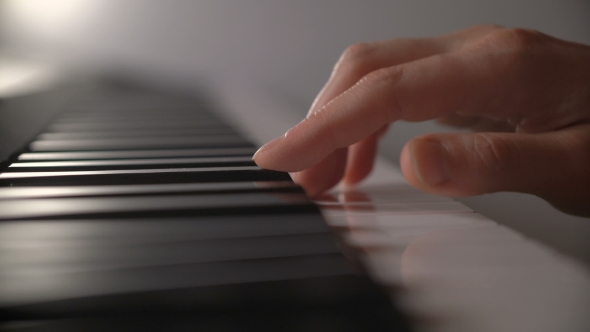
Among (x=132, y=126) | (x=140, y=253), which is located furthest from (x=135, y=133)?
(x=140, y=253)

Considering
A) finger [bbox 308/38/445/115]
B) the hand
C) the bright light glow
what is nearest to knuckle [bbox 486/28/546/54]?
the hand

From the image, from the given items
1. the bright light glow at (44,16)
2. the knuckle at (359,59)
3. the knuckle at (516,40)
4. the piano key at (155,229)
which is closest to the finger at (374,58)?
the knuckle at (359,59)

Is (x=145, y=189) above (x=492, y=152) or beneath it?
above

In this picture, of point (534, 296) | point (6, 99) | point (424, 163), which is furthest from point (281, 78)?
point (534, 296)

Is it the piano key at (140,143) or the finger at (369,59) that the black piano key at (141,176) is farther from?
the finger at (369,59)

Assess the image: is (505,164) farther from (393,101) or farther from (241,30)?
(241,30)
